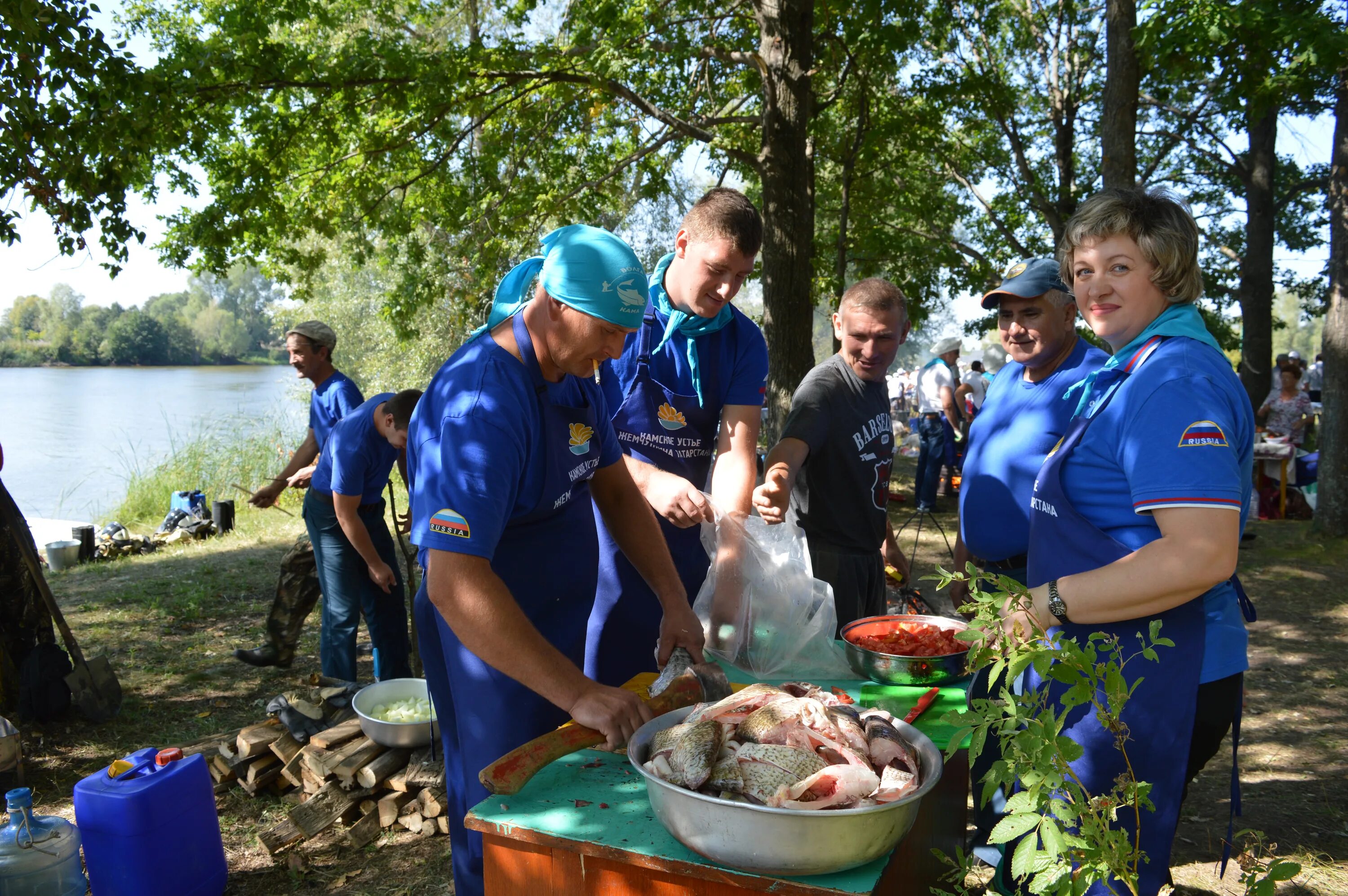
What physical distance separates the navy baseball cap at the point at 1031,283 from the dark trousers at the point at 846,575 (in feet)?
3.57

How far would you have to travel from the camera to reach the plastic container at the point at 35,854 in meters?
2.83

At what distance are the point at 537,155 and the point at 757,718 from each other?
31.0 feet

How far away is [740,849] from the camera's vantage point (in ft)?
4.68

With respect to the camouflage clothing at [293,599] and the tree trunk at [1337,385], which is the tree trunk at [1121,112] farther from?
the camouflage clothing at [293,599]

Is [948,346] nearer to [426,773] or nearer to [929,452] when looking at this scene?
[929,452]

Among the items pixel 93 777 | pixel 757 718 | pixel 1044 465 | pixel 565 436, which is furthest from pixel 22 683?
pixel 1044 465

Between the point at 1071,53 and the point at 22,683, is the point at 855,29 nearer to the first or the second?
the point at 1071,53

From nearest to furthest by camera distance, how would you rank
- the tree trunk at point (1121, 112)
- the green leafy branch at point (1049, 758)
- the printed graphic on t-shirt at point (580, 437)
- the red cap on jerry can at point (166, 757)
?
the green leafy branch at point (1049, 758) < the printed graphic on t-shirt at point (580, 437) < the red cap on jerry can at point (166, 757) < the tree trunk at point (1121, 112)

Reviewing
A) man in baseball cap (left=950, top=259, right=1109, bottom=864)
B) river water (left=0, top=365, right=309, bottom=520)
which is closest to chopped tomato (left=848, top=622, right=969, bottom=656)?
man in baseball cap (left=950, top=259, right=1109, bottom=864)

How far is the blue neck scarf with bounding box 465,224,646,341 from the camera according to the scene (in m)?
1.90

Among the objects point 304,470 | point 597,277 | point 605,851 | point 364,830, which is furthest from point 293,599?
point 605,851

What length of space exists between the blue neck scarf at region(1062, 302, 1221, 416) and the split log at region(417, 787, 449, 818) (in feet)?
9.98

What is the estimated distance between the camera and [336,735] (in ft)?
13.0

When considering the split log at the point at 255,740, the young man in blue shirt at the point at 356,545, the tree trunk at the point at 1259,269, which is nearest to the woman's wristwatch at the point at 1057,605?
the young man in blue shirt at the point at 356,545
